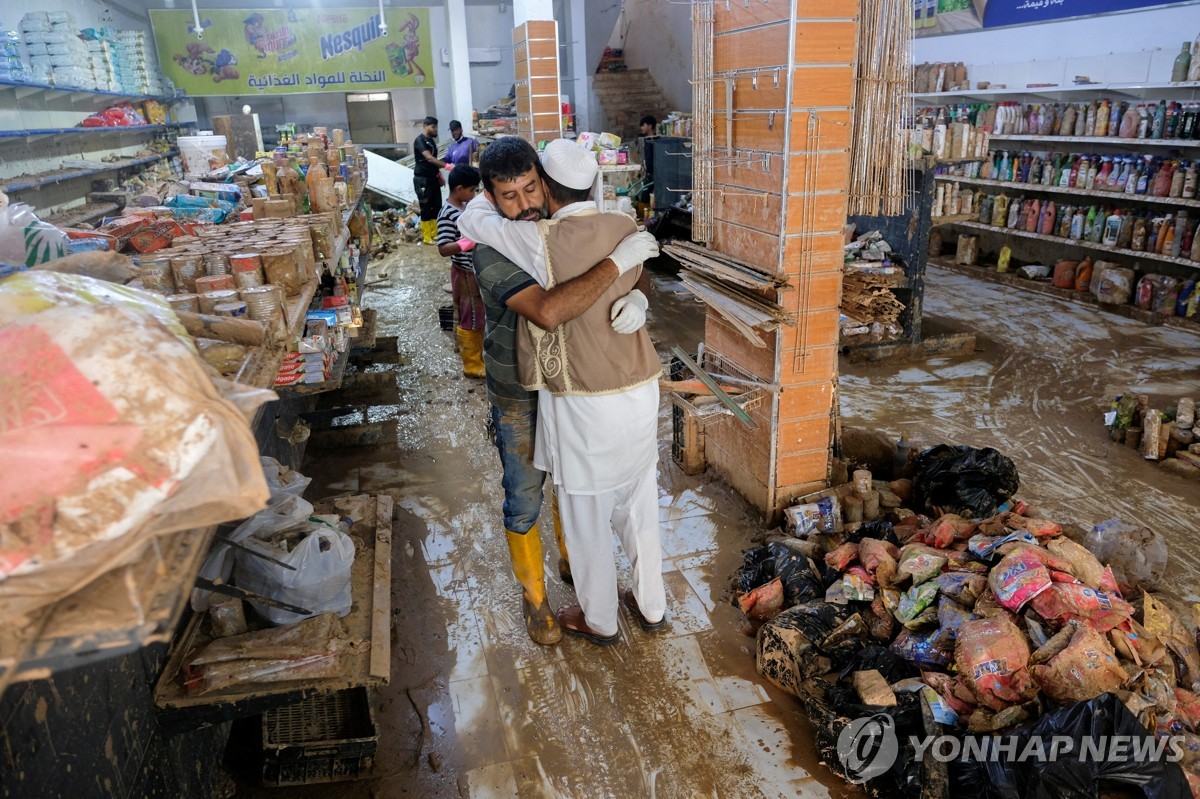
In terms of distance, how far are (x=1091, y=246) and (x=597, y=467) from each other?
7.15 m

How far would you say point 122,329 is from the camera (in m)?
0.87

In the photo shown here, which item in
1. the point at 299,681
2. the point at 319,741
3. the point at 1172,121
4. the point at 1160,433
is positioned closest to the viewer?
the point at 299,681

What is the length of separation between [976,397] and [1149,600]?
112 inches

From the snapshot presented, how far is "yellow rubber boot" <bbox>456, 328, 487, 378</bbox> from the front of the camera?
19.1 feet

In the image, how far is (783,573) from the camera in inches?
126

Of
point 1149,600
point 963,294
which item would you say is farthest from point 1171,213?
point 1149,600

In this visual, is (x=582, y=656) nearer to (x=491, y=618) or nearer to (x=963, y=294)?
(x=491, y=618)

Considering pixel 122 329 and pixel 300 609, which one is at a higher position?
pixel 122 329

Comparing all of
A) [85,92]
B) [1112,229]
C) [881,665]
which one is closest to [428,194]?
[85,92]

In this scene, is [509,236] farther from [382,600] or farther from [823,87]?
[823,87]

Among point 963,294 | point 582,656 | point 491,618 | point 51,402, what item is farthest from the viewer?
point 963,294

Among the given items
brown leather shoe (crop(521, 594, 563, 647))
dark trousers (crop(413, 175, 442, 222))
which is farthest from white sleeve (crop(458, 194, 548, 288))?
dark trousers (crop(413, 175, 442, 222))

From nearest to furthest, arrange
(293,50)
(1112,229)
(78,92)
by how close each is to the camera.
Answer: (1112,229) → (78,92) → (293,50)

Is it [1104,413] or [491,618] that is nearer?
[491,618]
